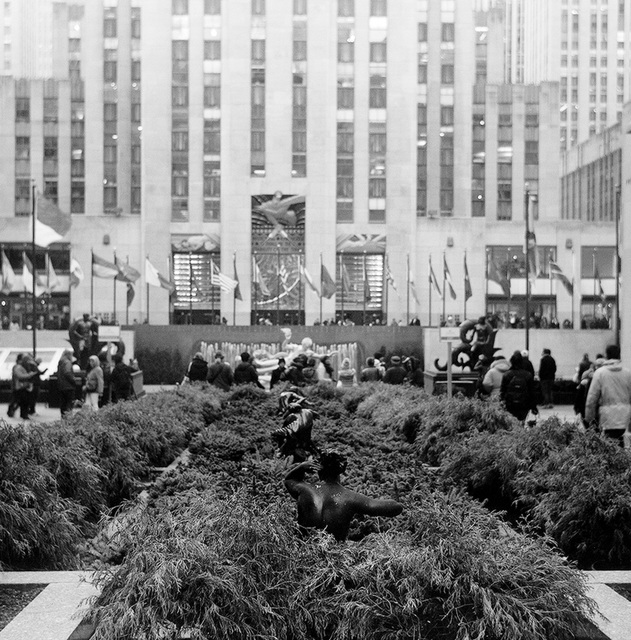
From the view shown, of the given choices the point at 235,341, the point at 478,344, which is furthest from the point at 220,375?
the point at 235,341

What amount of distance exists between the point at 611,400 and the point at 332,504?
7.63 metres

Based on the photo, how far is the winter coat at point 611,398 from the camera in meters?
13.8

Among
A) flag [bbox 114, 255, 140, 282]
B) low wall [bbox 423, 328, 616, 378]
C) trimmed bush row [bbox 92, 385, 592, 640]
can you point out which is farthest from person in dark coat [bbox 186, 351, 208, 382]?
trimmed bush row [bbox 92, 385, 592, 640]

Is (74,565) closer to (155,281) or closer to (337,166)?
(155,281)

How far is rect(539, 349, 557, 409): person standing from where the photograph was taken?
2988 centimetres

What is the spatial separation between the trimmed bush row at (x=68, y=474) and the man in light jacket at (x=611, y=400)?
620 centimetres

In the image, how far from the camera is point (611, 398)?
1383 cm

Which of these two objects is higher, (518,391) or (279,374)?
(518,391)

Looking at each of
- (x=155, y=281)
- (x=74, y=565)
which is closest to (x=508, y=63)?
(x=155, y=281)

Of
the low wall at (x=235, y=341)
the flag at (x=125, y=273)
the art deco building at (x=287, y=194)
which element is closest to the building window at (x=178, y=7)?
the art deco building at (x=287, y=194)

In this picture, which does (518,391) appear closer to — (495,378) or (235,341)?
(495,378)

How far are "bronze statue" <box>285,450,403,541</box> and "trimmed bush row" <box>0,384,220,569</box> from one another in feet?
6.92

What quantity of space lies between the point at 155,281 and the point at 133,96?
37872mm

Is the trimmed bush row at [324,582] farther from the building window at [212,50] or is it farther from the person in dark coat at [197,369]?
the building window at [212,50]
